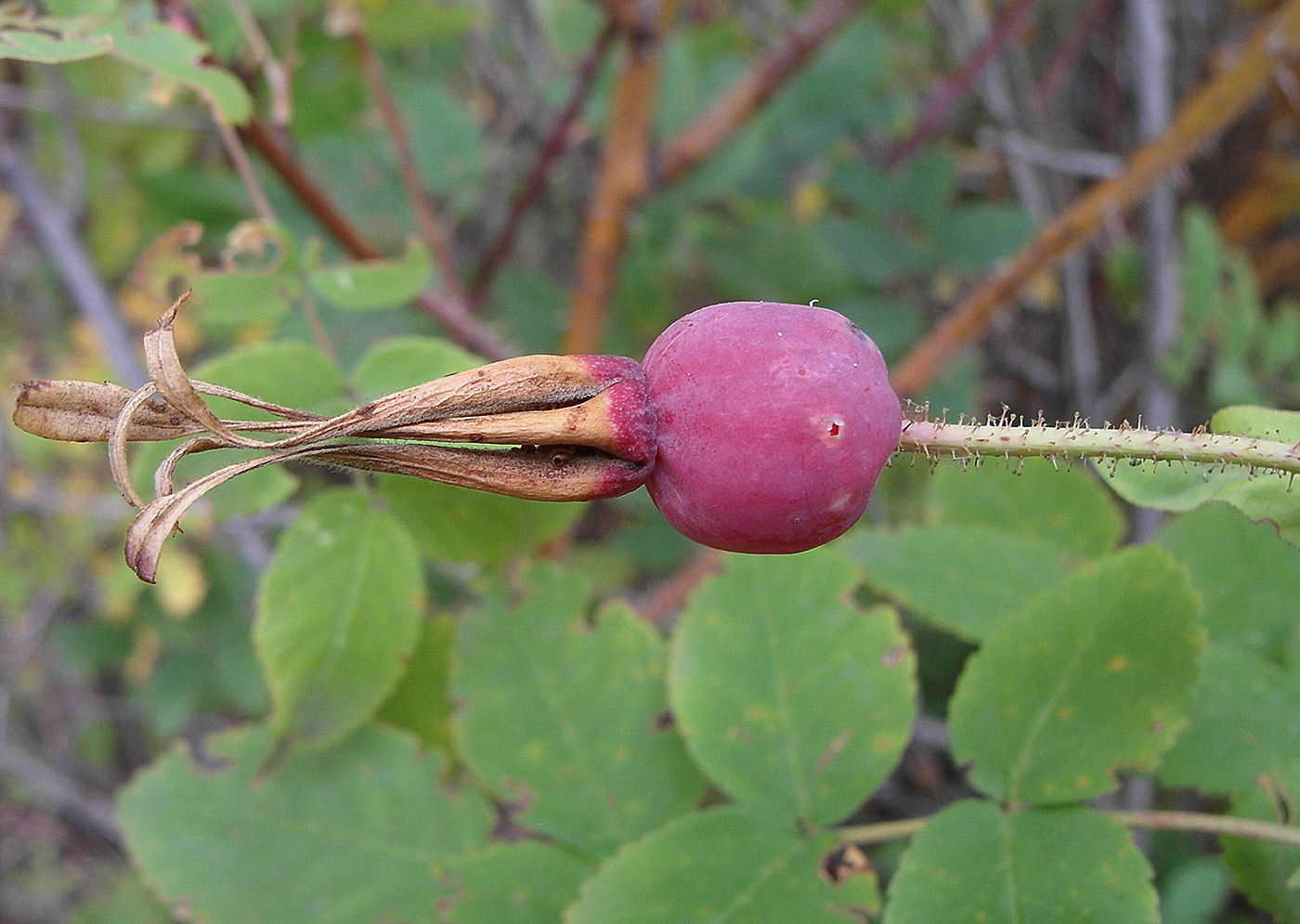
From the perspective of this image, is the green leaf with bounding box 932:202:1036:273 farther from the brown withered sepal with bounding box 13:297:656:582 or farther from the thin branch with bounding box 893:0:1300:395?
the brown withered sepal with bounding box 13:297:656:582

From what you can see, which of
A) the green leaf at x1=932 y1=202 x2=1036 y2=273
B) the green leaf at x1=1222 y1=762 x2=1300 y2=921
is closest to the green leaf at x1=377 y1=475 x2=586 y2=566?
the green leaf at x1=1222 y1=762 x2=1300 y2=921

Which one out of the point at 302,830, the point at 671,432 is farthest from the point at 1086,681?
the point at 302,830

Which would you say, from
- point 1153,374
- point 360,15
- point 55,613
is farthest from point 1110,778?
point 55,613

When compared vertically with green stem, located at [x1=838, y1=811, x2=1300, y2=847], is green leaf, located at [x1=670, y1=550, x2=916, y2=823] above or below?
above

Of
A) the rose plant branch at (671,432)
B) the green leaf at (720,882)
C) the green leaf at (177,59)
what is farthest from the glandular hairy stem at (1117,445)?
the green leaf at (177,59)

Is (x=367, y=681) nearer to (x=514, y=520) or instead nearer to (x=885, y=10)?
(x=514, y=520)

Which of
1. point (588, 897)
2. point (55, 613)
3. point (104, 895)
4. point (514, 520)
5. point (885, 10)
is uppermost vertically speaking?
point (885, 10)

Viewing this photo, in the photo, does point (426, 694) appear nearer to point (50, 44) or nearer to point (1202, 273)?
point (50, 44)
